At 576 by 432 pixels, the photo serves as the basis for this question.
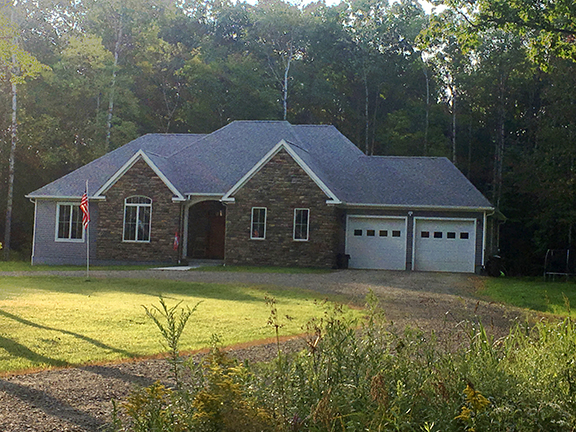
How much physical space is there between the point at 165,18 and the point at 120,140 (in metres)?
16.6

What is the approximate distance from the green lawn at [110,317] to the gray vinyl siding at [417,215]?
34.7 feet

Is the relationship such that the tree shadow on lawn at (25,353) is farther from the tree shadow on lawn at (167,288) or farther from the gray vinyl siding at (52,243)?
the gray vinyl siding at (52,243)

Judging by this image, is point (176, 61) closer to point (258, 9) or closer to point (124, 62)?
point (124, 62)

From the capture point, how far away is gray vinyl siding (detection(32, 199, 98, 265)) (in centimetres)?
2839

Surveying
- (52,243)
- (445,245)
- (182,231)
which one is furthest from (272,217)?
(52,243)

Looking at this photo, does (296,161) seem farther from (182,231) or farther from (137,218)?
(137,218)

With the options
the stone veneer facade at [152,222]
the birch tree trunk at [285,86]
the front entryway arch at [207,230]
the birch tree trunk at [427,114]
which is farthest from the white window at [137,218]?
the birch tree trunk at [427,114]

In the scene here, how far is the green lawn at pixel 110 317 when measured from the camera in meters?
8.89

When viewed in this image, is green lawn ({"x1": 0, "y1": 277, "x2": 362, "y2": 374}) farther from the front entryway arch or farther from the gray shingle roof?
the gray shingle roof

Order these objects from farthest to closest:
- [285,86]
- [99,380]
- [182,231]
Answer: [285,86], [182,231], [99,380]

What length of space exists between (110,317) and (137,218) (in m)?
16.1

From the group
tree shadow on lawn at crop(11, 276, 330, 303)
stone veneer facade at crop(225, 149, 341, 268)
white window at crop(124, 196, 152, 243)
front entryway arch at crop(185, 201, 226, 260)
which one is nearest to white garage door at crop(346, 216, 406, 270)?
stone veneer facade at crop(225, 149, 341, 268)

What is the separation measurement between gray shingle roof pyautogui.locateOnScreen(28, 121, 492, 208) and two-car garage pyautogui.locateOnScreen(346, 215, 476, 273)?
88cm

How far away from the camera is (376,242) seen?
28078mm
